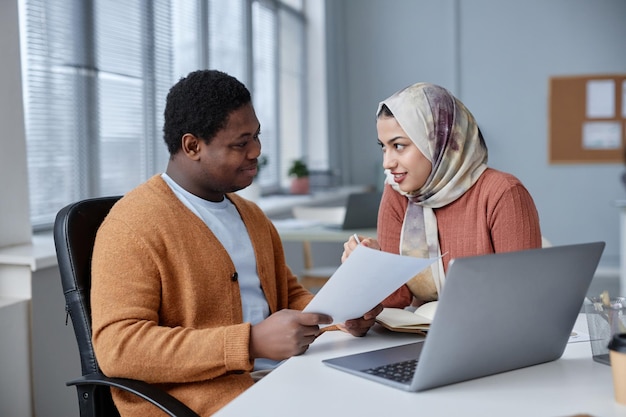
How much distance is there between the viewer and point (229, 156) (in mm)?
1562

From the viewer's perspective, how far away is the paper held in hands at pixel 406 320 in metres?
1.41

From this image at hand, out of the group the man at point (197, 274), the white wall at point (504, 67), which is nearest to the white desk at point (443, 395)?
the man at point (197, 274)

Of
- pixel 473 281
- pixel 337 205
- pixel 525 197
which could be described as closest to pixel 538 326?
pixel 473 281

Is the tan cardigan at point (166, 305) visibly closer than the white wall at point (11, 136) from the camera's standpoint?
Yes

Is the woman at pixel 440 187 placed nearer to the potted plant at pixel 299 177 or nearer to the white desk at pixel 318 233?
the white desk at pixel 318 233

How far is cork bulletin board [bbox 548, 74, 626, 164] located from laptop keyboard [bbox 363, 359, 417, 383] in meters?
5.54

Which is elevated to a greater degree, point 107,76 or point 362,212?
point 107,76

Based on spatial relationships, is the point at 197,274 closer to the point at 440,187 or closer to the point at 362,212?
the point at 440,187

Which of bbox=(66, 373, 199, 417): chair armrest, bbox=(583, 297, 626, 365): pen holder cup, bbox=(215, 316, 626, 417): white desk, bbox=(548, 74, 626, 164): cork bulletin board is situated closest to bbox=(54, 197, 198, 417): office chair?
bbox=(66, 373, 199, 417): chair armrest

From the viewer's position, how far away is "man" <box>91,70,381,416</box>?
4.37ft

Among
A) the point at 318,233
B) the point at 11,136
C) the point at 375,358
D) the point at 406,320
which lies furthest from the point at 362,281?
the point at 318,233

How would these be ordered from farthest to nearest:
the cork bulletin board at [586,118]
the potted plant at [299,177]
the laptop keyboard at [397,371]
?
the cork bulletin board at [586,118], the potted plant at [299,177], the laptop keyboard at [397,371]

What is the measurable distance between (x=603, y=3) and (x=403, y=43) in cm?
170

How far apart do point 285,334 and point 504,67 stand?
5.61 m
